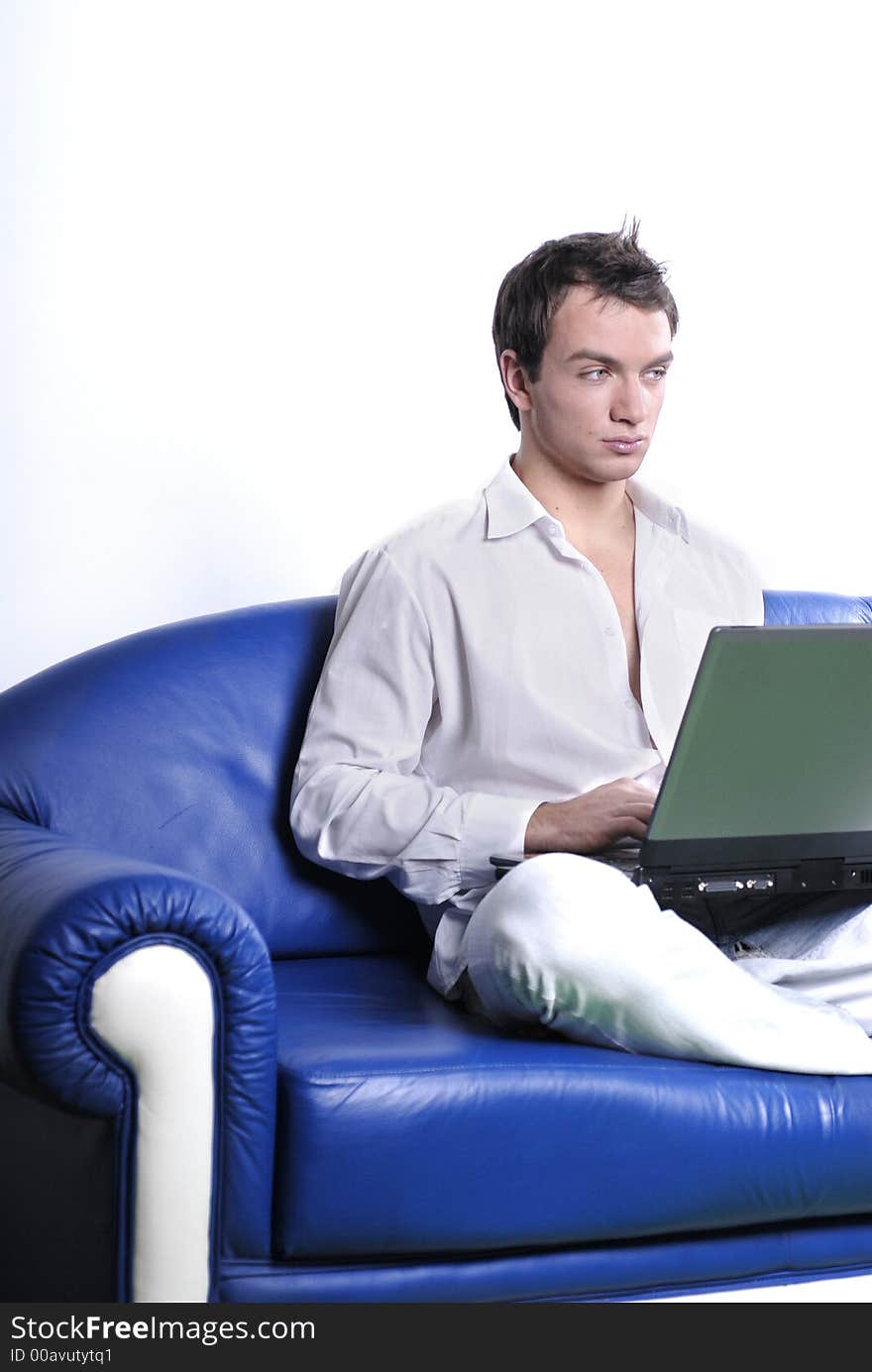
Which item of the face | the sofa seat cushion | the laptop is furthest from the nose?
the sofa seat cushion

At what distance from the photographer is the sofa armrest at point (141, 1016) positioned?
4.88ft

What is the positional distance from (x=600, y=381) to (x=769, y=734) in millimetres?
693

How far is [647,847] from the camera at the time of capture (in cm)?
177

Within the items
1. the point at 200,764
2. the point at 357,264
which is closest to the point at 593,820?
the point at 200,764

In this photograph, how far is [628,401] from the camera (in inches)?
88.7

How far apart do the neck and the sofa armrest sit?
0.93m

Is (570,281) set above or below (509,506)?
above

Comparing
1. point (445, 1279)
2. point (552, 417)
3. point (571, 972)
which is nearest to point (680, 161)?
point (552, 417)

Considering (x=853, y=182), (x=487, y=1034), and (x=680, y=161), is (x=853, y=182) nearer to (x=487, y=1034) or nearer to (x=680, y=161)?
(x=680, y=161)

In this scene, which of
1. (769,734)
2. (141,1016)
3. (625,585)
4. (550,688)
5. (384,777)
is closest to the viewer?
(141,1016)

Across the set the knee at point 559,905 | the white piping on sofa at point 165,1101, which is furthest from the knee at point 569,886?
the white piping on sofa at point 165,1101

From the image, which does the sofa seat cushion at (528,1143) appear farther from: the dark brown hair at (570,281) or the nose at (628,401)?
the dark brown hair at (570,281)

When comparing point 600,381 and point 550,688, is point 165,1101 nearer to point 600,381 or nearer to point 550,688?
point 550,688

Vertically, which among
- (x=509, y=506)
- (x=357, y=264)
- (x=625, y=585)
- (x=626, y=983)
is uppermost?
(x=357, y=264)
